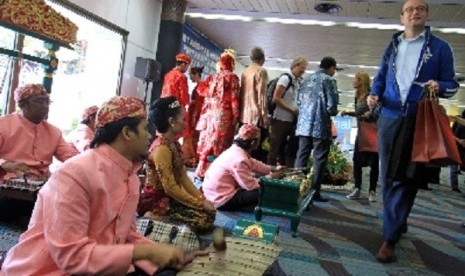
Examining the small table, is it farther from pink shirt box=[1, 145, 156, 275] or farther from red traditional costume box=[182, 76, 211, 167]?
red traditional costume box=[182, 76, 211, 167]

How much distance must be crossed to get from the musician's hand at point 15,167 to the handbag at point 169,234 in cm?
91

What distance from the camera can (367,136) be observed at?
5.12 m

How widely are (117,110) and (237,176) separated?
2.39 m

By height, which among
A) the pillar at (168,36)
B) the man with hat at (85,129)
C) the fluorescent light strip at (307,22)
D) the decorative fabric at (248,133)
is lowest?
the man with hat at (85,129)

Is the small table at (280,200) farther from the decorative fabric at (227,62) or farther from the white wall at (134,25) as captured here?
the white wall at (134,25)

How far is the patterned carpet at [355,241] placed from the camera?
2.68 metres

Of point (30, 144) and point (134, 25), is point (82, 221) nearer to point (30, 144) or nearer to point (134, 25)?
point (30, 144)

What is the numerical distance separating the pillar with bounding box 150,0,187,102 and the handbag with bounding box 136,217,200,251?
506 centimetres

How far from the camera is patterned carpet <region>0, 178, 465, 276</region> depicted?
2678mm

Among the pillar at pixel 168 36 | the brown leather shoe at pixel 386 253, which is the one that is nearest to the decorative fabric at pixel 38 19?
the brown leather shoe at pixel 386 253

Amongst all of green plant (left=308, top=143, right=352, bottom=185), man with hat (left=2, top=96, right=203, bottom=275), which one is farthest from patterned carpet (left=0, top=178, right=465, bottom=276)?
green plant (left=308, top=143, right=352, bottom=185)

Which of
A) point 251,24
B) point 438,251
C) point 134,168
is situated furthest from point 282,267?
point 251,24

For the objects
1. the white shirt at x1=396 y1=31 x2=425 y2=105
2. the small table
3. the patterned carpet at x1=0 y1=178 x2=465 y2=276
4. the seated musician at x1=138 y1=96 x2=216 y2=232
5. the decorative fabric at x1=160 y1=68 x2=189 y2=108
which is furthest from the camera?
the decorative fabric at x1=160 y1=68 x2=189 y2=108

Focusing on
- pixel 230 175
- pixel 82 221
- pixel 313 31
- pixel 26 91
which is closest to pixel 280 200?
pixel 230 175
